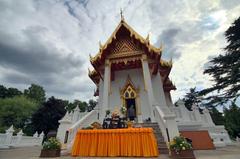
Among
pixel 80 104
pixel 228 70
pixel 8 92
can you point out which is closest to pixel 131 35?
pixel 228 70

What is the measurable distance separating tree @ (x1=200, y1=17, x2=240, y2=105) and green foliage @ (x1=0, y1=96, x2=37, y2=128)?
27.1 metres

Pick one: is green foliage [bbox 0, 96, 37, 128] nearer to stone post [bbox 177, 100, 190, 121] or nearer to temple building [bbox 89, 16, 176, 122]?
temple building [bbox 89, 16, 176, 122]

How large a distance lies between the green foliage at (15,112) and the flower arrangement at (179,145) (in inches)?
1026

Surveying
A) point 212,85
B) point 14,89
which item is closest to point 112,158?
point 212,85

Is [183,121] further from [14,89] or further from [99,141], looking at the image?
[14,89]

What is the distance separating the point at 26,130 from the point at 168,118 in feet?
79.2

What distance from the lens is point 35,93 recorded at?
111 feet

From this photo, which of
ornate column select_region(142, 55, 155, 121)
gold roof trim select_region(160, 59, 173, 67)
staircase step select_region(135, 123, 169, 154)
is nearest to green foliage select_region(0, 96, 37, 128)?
ornate column select_region(142, 55, 155, 121)

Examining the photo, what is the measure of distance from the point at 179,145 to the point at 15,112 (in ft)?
91.2

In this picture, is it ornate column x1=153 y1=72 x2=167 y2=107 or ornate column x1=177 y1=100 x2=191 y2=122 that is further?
ornate column x1=153 y1=72 x2=167 y2=107

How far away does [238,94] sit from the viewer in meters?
12.0

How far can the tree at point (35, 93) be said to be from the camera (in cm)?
3328

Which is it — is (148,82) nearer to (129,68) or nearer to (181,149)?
(129,68)

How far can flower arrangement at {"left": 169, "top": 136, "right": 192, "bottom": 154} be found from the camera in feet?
12.6
